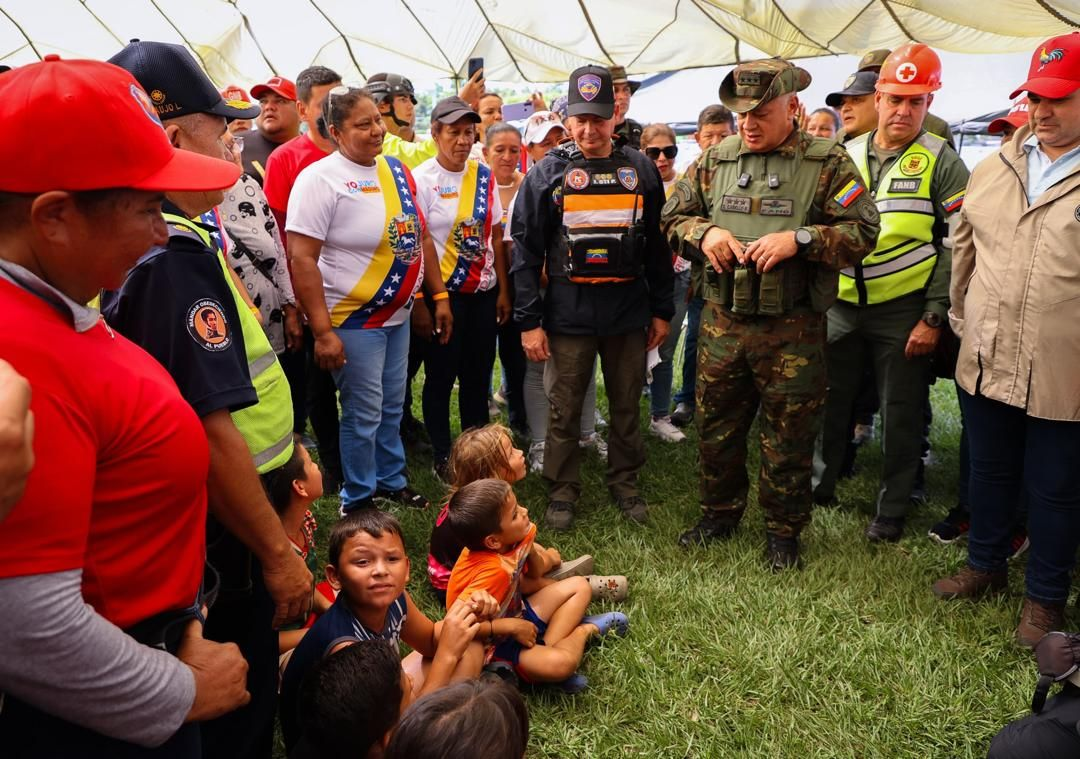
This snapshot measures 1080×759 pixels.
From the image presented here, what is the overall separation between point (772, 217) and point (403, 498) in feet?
7.73

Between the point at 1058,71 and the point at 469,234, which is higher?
the point at 1058,71

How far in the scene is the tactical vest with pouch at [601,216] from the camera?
3.81 m

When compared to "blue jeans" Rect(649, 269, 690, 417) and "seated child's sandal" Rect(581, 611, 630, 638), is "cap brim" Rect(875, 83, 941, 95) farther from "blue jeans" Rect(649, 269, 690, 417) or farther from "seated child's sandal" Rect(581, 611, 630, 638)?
"seated child's sandal" Rect(581, 611, 630, 638)

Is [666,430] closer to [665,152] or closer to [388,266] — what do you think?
[665,152]

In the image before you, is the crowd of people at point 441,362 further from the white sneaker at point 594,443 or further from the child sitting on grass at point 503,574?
the white sneaker at point 594,443

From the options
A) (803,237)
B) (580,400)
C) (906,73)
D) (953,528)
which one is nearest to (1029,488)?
A: (953,528)

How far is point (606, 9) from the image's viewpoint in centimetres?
1024

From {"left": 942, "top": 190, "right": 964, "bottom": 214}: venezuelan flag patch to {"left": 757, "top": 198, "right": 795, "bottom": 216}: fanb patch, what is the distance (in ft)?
2.76

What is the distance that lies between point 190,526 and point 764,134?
9.17 ft

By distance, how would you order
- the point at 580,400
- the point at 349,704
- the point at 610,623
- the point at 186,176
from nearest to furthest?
the point at 186,176 < the point at 349,704 < the point at 610,623 < the point at 580,400

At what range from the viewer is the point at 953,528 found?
3.88m

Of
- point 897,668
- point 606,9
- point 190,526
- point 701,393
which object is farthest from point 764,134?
point 606,9

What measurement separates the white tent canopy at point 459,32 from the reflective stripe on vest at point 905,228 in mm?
5188

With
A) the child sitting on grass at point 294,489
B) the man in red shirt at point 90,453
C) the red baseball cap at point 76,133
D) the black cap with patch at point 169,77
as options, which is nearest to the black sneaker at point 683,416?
the child sitting on grass at point 294,489
